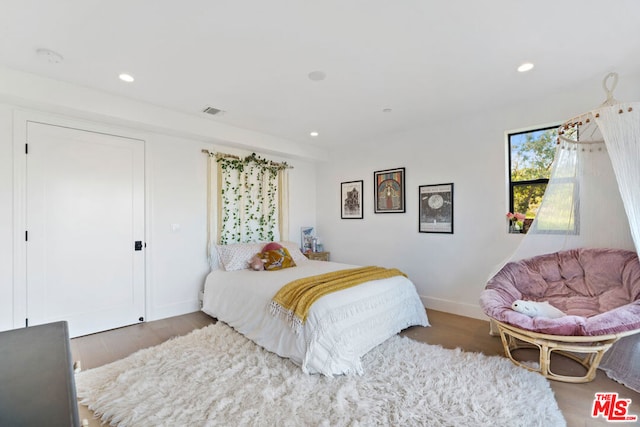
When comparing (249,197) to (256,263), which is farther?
(249,197)

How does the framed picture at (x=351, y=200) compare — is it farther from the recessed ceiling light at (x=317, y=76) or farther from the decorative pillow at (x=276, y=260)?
the recessed ceiling light at (x=317, y=76)

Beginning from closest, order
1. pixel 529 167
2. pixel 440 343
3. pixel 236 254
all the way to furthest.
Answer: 1. pixel 440 343
2. pixel 529 167
3. pixel 236 254

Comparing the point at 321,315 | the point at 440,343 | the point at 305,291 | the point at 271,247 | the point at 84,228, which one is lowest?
the point at 440,343

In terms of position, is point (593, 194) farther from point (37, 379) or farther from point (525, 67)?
point (37, 379)

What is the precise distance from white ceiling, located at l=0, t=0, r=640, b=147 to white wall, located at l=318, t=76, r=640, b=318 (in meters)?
0.26

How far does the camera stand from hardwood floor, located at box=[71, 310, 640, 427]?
6.47 ft

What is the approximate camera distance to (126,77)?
8.75 ft

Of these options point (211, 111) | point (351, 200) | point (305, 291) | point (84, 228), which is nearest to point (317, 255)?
point (351, 200)

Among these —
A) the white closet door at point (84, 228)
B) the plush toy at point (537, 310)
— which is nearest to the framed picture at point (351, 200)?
the plush toy at point (537, 310)

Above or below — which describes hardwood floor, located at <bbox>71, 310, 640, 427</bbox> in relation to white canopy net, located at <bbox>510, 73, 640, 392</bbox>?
below

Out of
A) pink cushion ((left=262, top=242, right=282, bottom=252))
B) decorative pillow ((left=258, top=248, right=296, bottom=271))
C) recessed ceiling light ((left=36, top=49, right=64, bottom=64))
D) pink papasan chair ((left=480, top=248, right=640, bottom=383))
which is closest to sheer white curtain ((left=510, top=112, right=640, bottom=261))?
pink papasan chair ((left=480, top=248, right=640, bottom=383))

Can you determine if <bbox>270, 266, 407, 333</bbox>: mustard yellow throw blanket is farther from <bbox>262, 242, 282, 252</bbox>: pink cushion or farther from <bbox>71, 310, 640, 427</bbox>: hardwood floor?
<bbox>262, 242, 282, 252</bbox>: pink cushion

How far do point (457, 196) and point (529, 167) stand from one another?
2.70ft

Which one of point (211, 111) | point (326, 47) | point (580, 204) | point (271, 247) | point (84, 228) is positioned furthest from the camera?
point (271, 247)
